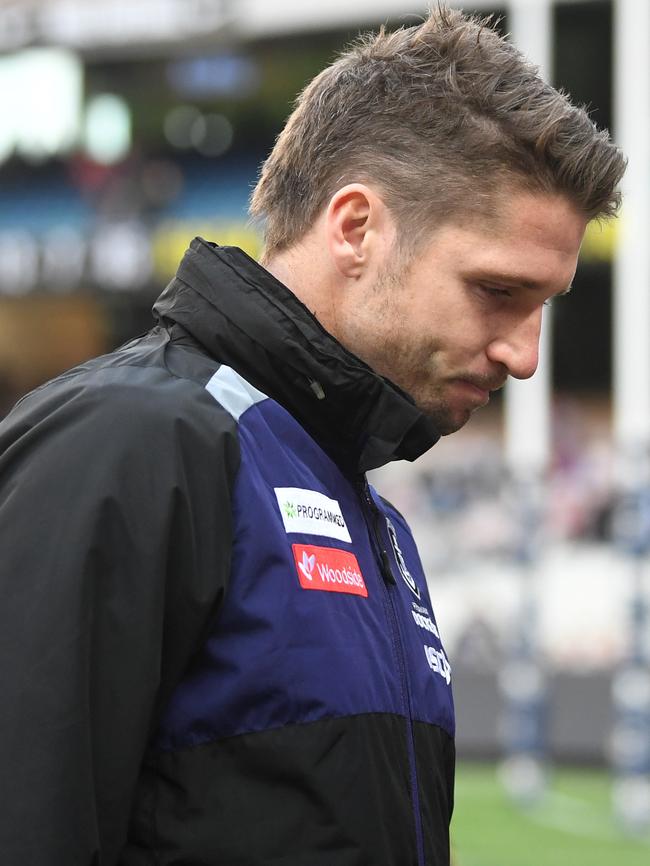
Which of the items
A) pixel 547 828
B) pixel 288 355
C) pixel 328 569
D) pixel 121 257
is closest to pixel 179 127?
pixel 121 257

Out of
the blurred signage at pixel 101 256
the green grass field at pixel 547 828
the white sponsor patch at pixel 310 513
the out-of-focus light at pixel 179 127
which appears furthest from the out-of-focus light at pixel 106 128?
the white sponsor patch at pixel 310 513

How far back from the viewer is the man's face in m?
1.68

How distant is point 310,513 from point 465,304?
305 mm

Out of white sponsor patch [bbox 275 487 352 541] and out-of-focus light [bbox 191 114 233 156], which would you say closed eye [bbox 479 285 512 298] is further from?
out-of-focus light [bbox 191 114 233 156]

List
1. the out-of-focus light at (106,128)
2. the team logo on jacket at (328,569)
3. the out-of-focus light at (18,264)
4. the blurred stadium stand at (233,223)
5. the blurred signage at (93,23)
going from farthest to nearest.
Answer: the out-of-focus light at (106,128)
the out-of-focus light at (18,264)
the blurred signage at (93,23)
the blurred stadium stand at (233,223)
the team logo on jacket at (328,569)

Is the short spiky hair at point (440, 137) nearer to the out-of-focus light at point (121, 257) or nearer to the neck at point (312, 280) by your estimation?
A: the neck at point (312, 280)

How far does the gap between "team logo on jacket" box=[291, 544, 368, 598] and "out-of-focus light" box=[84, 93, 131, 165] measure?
15.3 meters

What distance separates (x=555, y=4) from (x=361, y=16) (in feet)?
5.79

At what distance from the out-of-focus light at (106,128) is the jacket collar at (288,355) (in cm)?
1516

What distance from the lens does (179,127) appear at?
17141 millimetres

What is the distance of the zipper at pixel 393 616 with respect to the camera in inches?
62.8

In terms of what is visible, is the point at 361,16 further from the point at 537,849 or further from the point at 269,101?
the point at 537,849

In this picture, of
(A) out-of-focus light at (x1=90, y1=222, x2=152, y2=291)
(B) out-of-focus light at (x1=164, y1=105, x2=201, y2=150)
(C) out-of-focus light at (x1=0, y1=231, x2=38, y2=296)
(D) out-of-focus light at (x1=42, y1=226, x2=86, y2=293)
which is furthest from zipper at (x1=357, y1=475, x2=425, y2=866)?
(B) out-of-focus light at (x1=164, y1=105, x2=201, y2=150)

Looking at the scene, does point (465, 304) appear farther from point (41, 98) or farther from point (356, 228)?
point (41, 98)
